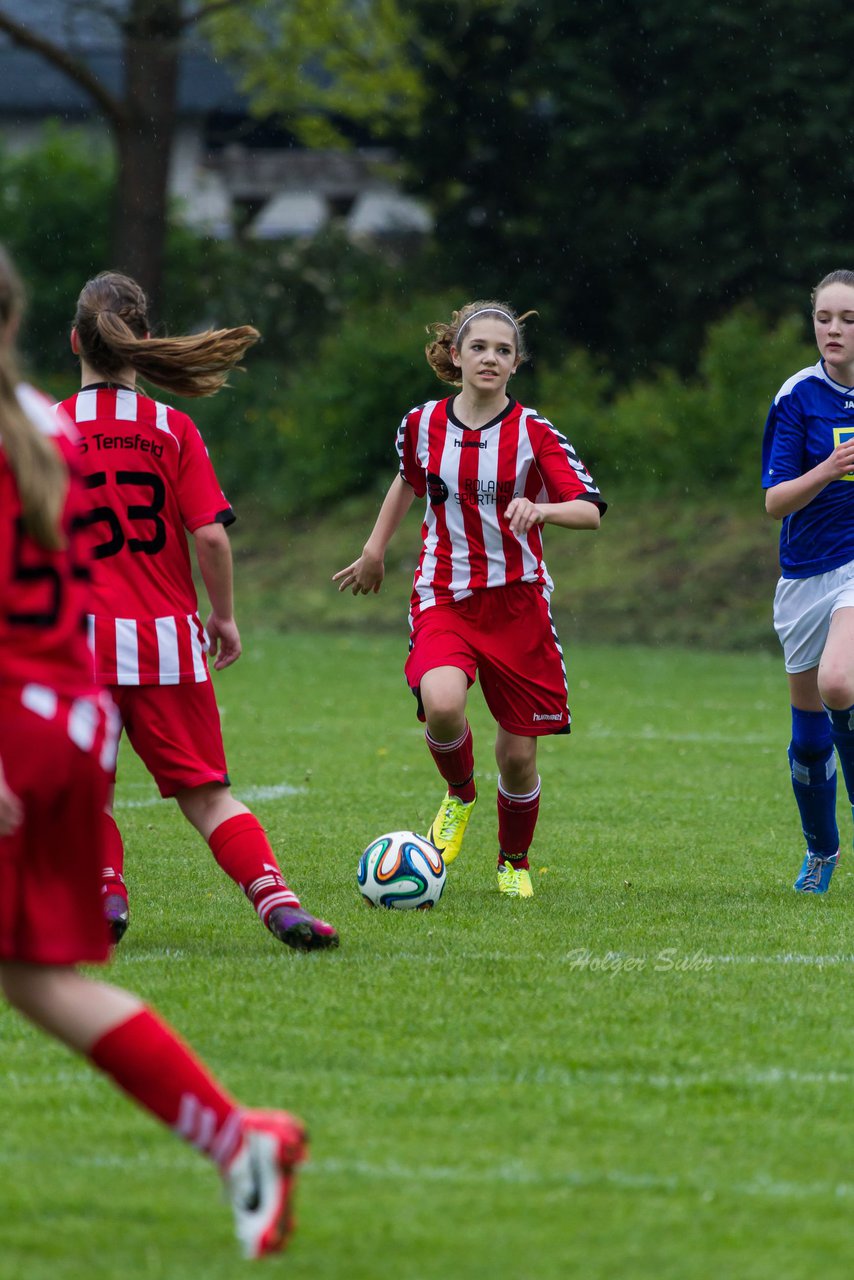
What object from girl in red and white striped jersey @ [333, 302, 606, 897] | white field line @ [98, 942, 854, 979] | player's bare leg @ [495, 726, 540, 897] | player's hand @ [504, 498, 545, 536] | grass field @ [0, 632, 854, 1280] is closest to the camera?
grass field @ [0, 632, 854, 1280]

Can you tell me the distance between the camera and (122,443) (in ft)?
17.1

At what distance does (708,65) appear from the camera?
2322 cm

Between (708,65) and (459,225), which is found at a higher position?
(708,65)

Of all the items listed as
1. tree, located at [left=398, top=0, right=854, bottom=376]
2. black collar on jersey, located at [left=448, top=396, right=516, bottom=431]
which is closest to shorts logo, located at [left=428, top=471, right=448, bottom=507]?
black collar on jersey, located at [left=448, top=396, right=516, bottom=431]

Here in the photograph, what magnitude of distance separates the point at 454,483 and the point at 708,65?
18370 mm

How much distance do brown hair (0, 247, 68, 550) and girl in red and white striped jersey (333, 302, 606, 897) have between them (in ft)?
10.9

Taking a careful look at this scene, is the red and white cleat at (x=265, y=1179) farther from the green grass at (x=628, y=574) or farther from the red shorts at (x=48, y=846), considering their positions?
the green grass at (x=628, y=574)

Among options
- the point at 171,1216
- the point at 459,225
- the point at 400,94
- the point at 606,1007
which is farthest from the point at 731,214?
the point at 171,1216

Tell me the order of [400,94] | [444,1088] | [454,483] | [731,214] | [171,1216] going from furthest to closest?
[400,94]
[731,214]
[454,483]
[444,1088]
[171,1216]

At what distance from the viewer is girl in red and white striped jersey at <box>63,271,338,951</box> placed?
204 inches

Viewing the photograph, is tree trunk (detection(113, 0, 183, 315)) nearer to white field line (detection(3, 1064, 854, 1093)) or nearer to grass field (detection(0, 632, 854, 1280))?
grass field (detection(0, 632, 854, 1280))

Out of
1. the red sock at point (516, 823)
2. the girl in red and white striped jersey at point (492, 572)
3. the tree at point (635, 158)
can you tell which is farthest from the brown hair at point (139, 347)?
the tree at point (635, 158)

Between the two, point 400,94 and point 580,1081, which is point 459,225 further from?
point 580,1081

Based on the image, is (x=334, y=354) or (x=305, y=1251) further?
(x=334, y=354)
